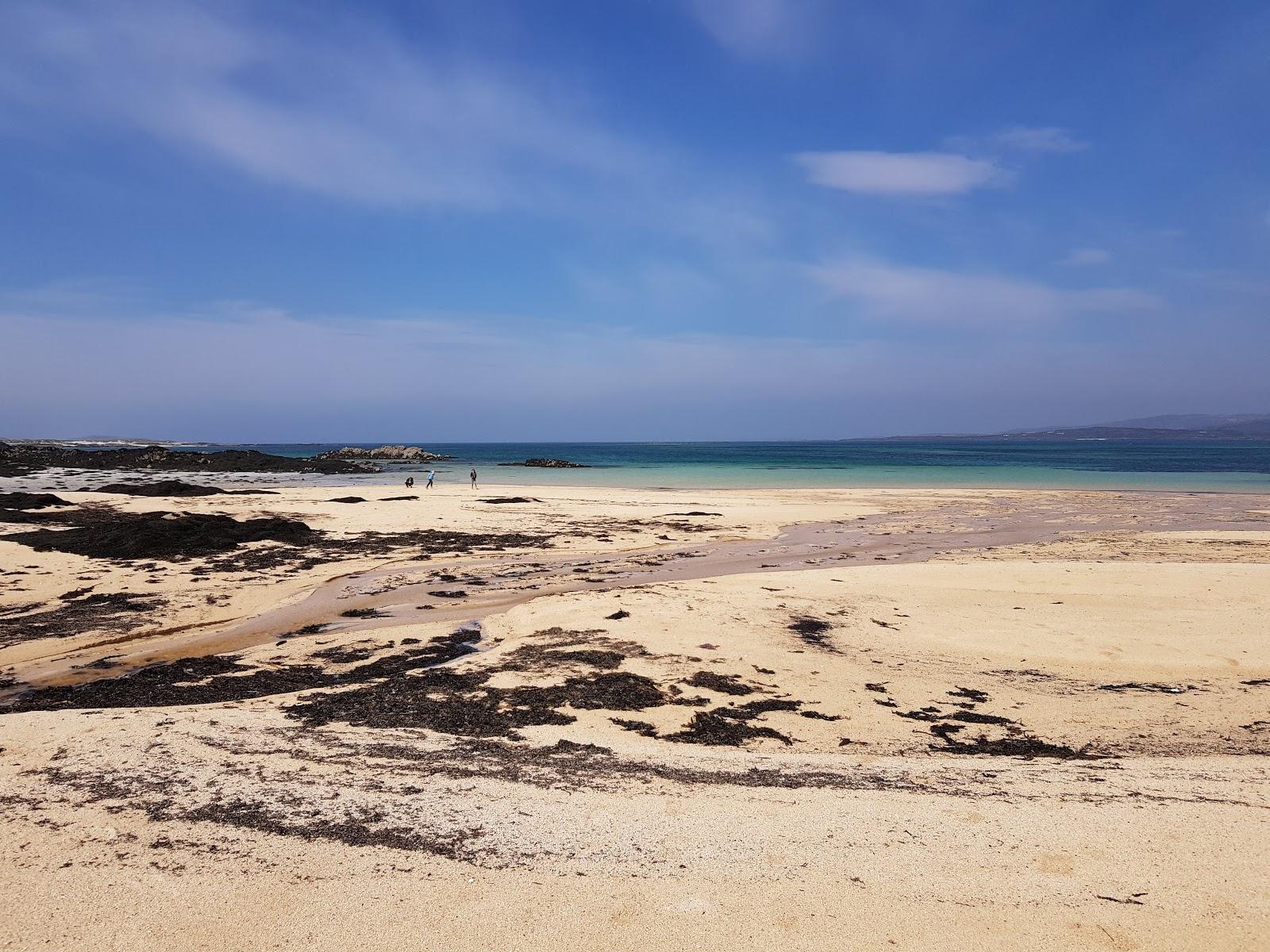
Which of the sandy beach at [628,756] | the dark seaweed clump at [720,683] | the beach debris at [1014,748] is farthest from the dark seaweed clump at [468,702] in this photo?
the beach debris at [1014,748]

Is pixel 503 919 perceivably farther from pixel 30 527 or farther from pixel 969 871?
pixel 30 527

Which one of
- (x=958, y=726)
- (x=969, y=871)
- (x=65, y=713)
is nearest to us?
(x=969, y=871)

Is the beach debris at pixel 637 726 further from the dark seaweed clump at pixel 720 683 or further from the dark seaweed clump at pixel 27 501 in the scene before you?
the dark seaweed clump at pixel 27 501

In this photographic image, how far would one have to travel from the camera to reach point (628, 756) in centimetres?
591

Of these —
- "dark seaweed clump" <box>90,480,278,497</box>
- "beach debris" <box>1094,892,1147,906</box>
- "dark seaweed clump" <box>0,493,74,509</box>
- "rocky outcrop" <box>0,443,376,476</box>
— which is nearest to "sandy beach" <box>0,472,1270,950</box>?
"beach debris" <box>1094,892,1147,906</box>

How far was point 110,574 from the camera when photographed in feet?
45.4

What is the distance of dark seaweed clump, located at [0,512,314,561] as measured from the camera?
51.1 ft

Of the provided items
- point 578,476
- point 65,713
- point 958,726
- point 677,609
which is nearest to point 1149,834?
point 958,726

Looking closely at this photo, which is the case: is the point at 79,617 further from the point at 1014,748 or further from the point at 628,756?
the point at 1014,748

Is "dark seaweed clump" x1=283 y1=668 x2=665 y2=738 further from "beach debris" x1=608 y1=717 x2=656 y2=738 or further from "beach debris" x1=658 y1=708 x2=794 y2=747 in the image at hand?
"beach debris" x1=658 y1=708 x2=794 y2=747

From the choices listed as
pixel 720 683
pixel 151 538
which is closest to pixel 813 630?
pixel 720 683

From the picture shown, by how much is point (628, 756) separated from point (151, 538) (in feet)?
49.9

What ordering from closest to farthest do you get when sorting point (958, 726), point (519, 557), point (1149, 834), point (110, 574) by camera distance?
1. point (1149, 834)
2. point (958, 726)
3. point (110, 574)
4. point (519, 557)

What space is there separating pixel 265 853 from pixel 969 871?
4115mm
